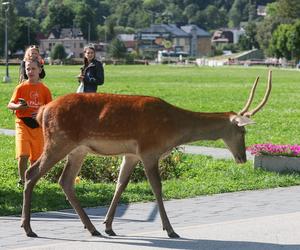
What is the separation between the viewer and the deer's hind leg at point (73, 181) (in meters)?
8.55

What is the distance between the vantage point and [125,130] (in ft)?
27.2

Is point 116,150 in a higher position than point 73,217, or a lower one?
higher

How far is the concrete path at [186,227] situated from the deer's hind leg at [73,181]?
14 cm

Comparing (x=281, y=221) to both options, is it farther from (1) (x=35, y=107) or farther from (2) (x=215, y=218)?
(1) (x=35, y=107)

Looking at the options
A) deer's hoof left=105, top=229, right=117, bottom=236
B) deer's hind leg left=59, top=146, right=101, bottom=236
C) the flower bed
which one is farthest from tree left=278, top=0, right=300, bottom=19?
deer's hoof left=105, top=229, right=117, bottom=236

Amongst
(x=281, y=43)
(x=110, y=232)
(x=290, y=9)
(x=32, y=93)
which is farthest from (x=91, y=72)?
(x=290, y=9)

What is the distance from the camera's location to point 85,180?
12633 mm

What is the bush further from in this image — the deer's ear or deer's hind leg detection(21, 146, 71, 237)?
the deer's ear

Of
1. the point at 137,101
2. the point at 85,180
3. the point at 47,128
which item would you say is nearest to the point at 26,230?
the point at 47,128

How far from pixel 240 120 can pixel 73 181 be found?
1795 mm

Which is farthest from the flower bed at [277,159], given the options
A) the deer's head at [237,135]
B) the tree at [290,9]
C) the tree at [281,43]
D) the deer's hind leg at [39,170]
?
the tree at [290,9]

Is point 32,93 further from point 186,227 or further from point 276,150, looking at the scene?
point 276,150

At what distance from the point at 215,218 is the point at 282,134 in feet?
36.2

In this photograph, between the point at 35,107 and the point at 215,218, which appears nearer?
the point at 215,218
